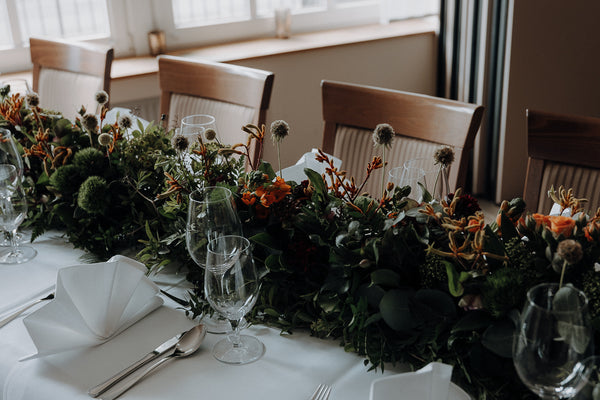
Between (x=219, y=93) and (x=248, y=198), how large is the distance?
1074 mm

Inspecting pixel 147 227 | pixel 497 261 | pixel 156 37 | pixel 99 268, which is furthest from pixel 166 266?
pixel 156 37

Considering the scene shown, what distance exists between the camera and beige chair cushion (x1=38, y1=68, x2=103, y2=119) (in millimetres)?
2412

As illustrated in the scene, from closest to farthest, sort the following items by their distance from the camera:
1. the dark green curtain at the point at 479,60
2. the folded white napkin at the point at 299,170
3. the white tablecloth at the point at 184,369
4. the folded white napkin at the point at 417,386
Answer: the folded white napkin at the point at 417,386 < the white tablecloth at the point at 184,369 < the folded white napkin at the point at 299,170 < the dark green curtain at the point at 479,60

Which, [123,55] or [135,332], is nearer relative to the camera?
[135,332]

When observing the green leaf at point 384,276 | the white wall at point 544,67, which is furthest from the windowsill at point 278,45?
the green leaf at point 384,276

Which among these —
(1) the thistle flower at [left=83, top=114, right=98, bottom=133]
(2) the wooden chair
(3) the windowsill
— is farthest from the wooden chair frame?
(1) the thistle flower at [left=83, top=114, right=98, bottom=133]

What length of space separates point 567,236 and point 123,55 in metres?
2.80

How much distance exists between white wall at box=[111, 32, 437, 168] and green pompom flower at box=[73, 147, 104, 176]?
1638 mm

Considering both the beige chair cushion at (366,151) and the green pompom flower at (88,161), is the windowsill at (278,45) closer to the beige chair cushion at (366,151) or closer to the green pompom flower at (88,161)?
the beige chair cushion at (366,151)

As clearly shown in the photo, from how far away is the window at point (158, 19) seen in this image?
3.07 meters

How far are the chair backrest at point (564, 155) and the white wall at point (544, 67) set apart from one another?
1.77 metres

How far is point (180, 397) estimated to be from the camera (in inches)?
36.4

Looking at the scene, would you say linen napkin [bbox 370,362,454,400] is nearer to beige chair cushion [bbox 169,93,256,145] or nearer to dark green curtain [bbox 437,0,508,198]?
beige chair cushion [bbox 169,93,256,145]

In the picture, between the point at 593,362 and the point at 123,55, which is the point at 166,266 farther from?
the point at 123,55
